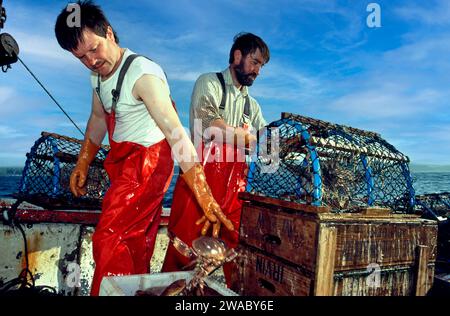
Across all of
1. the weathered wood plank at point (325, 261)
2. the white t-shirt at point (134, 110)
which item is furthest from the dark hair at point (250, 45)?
Result: the weathered wood plank at point (325, 261)

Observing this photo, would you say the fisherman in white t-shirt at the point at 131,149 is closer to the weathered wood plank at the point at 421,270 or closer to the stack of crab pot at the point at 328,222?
the stack of crab pot at the point at 328,222

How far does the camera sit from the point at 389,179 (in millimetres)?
3264

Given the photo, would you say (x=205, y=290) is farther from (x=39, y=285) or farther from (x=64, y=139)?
(x=64, y=139)

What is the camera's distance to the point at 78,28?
2404mm

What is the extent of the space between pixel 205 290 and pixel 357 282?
3.58 feet

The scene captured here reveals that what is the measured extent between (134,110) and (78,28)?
2.62 feet

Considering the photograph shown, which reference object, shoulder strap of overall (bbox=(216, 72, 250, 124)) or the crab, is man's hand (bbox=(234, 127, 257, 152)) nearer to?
shoulder strap of overall (bbox=(216, 72, 250, 124))

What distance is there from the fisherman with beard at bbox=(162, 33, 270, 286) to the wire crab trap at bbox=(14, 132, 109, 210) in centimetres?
187

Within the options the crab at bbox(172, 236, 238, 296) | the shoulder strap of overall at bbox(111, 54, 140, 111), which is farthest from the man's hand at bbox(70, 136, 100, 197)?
the crab at bbox(172, 236, 238, 296)

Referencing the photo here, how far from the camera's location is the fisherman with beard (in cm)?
330

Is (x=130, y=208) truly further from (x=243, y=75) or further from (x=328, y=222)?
(x=243, y=75)

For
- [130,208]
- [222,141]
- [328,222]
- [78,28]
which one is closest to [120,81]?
[78,28]

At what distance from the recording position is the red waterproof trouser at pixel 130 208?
226 centimetres
